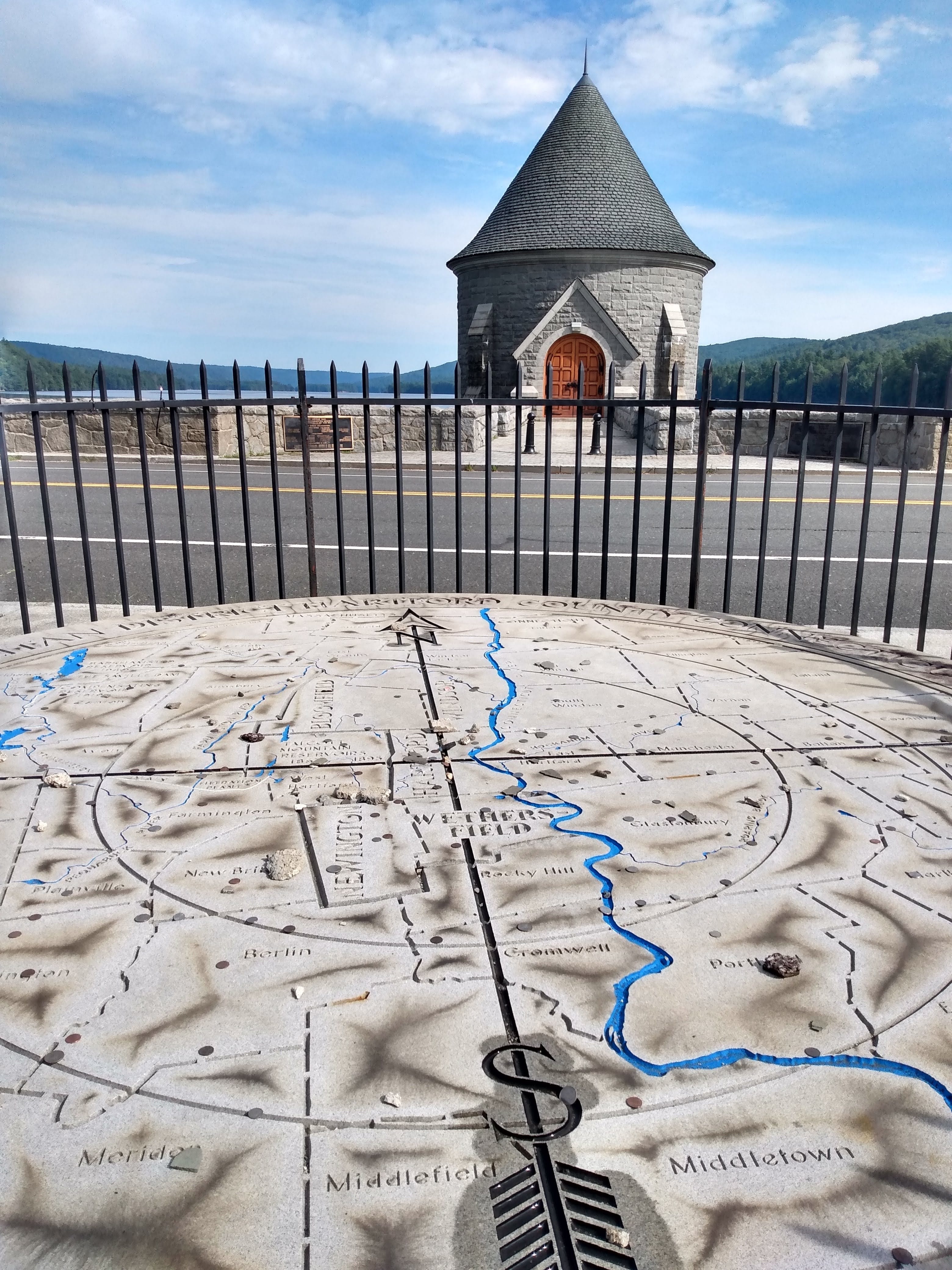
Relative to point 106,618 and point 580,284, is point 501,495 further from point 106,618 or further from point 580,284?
point 580,284

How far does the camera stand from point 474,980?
173cm

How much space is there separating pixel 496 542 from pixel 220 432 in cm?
1061

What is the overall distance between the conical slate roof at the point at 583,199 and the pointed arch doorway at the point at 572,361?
2698 mm

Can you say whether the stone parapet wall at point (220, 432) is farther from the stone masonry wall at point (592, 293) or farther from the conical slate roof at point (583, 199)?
the conical slate roof at point (583, 199)

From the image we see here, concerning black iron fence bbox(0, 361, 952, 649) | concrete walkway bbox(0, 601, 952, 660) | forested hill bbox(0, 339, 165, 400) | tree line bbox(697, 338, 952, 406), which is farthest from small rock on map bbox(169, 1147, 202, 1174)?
tree line bbox(697, 338, 952, 406)

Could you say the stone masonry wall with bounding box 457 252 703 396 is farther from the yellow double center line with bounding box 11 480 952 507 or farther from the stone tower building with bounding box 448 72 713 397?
the yellow double center line with bounding box 11 480 952 507

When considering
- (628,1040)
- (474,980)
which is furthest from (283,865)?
(628,1040)

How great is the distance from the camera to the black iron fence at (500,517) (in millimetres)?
4289

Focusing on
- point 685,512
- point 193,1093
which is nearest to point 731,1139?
point 193,1093

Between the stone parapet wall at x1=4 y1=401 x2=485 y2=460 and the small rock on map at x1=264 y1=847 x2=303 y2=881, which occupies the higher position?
the stone parapet wall at x1=4 y1=401 x2=485 y2=460

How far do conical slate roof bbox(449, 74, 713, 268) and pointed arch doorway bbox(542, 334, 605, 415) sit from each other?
2698 millimetres

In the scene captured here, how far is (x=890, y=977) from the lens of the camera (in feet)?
5.69

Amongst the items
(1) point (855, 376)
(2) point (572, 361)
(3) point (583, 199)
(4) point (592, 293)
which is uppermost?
(3) point (583, 199)

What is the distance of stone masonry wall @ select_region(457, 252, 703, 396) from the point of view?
26.9 meters
